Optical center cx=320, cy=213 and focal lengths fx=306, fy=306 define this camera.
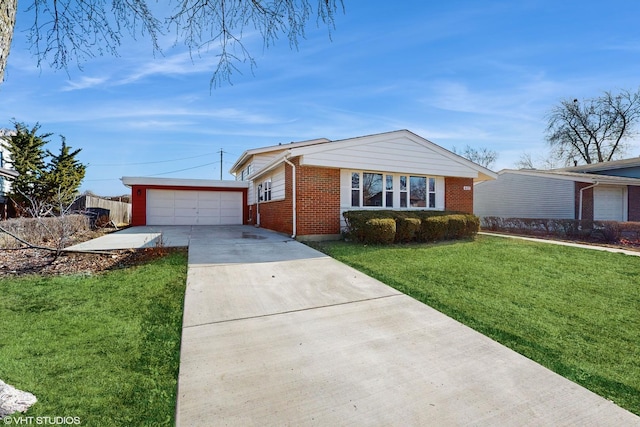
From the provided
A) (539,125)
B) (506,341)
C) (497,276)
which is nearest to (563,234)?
(497,276)

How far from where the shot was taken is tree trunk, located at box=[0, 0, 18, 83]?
6.83ft

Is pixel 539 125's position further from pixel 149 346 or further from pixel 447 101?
pixel 149 346

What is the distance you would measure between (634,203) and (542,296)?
18062 millimetres

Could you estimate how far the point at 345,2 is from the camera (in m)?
3.22

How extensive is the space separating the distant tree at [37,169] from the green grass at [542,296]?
1518cm

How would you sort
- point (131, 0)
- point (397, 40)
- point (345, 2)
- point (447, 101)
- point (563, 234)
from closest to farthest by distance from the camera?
1. point (131, 0)
2. point (345, 2)
3. point (397, 40)
4. point (447, 101)
5. point (563, 234)

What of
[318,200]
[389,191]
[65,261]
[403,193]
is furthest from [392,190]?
[65,261]

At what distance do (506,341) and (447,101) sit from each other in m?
9.46

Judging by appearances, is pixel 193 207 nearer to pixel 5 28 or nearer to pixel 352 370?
pixel 5 28

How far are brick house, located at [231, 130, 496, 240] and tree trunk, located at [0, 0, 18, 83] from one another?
7470 millimetres

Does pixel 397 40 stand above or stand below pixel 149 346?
above

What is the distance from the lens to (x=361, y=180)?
10.8 meters

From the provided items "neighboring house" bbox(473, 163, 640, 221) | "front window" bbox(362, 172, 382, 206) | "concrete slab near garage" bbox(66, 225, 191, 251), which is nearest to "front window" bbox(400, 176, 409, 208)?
"front window" bbox(362, 172, 382, 206)

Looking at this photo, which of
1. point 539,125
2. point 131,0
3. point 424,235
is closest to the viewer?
point 131,0
